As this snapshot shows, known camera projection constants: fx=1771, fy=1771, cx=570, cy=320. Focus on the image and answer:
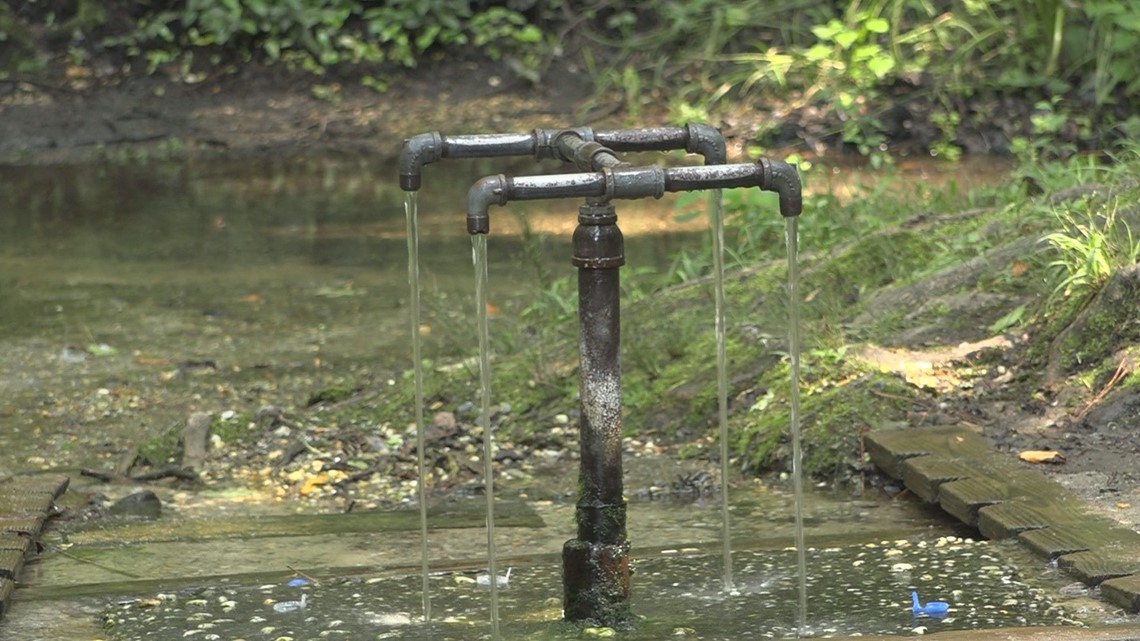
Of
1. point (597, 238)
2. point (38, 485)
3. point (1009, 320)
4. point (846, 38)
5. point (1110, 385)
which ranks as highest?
point (846, 38)

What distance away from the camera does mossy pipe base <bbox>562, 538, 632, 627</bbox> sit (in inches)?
139

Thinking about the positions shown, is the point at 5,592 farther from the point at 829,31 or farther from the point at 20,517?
the point at 829,31

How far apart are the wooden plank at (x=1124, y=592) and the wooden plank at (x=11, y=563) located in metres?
2.32

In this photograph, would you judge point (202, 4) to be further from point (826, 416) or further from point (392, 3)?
point (826, 416)

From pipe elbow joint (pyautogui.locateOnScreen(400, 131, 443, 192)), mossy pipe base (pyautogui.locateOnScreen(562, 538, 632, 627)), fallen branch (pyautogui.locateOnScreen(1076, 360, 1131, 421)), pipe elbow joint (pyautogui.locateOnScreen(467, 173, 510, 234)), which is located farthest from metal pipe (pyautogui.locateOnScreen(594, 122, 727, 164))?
fallen branch (pyautogui.locateOnScreen(1076, 360, 1131, 421))

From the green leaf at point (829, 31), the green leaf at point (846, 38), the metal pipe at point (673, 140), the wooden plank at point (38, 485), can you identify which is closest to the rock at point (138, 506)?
the wooden plank at point (38, 485)

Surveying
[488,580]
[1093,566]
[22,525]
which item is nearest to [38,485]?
[22,525]

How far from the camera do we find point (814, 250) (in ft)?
21.6

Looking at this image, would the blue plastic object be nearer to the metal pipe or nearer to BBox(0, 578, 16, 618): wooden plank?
the metal pipe

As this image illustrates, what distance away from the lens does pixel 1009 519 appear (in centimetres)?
401

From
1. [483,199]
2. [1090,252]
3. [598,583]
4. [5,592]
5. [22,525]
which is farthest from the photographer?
[1090,252]

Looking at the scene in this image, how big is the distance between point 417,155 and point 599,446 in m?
0.75

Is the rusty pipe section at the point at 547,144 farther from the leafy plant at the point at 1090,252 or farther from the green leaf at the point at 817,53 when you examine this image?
the green leaf at the point at 817,53

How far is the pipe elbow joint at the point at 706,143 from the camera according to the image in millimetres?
3877
